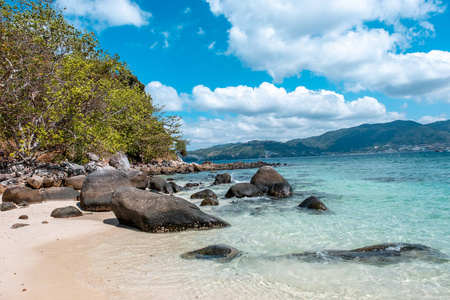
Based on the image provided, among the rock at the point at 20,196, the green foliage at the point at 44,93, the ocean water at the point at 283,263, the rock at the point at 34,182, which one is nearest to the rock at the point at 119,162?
the green foliage at the point at 44,93

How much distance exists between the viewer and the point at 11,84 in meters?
14.9

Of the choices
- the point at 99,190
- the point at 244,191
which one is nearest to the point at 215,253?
the point at 99,190

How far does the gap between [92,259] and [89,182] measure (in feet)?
21.8

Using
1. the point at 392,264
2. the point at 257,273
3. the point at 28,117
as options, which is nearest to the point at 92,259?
the point at 257,273

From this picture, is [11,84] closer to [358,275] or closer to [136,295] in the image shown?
[136,295]

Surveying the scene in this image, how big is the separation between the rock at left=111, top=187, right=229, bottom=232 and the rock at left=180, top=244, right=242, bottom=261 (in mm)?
2245

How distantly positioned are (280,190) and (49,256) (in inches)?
472

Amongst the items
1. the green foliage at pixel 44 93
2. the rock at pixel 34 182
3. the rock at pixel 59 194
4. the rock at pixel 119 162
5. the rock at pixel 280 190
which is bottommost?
the rock at pixel 280 190

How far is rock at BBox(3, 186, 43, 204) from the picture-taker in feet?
38.1

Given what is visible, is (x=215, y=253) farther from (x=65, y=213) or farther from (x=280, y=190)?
Result: (x=280, y=190)

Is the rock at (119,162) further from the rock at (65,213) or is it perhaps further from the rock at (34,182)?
the rock at (65,213)

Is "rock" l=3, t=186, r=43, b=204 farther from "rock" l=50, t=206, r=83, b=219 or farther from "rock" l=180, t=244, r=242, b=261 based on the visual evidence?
"rock" l=180, t=244, r=242, b=261

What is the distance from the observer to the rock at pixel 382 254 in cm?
552

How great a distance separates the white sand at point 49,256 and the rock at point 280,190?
9157 millimetres
